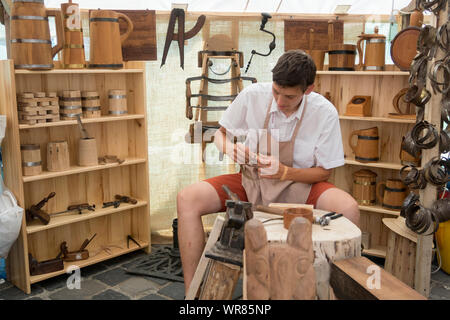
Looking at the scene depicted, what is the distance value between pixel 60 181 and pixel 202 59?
1.54 m

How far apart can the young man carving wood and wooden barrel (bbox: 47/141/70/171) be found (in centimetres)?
119

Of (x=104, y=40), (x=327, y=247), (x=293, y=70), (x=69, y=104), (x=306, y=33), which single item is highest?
(x=306, y=33)

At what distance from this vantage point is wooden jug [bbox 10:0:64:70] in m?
3.10

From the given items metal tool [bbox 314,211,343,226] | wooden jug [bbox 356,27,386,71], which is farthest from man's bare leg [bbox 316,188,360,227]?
wooden jug [bbox 356,27,386,71]

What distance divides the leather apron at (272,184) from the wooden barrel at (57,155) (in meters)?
1.40

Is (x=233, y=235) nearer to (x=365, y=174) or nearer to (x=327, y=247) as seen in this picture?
(x=327, y=247)

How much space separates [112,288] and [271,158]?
1542 mm

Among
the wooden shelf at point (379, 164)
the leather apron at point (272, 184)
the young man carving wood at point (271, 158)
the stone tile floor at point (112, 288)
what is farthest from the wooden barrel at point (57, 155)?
the wooden shelf at point (379, 164)

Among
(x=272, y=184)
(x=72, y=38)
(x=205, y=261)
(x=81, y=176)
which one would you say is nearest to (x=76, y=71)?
(x=72, y=38)

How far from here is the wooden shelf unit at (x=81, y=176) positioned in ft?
10.6

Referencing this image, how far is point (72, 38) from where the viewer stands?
339cm

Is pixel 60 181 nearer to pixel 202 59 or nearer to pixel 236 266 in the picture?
pixel 202 59

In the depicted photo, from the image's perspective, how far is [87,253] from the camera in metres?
3.67

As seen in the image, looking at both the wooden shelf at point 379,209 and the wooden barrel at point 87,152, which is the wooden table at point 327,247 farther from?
the wooden barrel at point 87,152
